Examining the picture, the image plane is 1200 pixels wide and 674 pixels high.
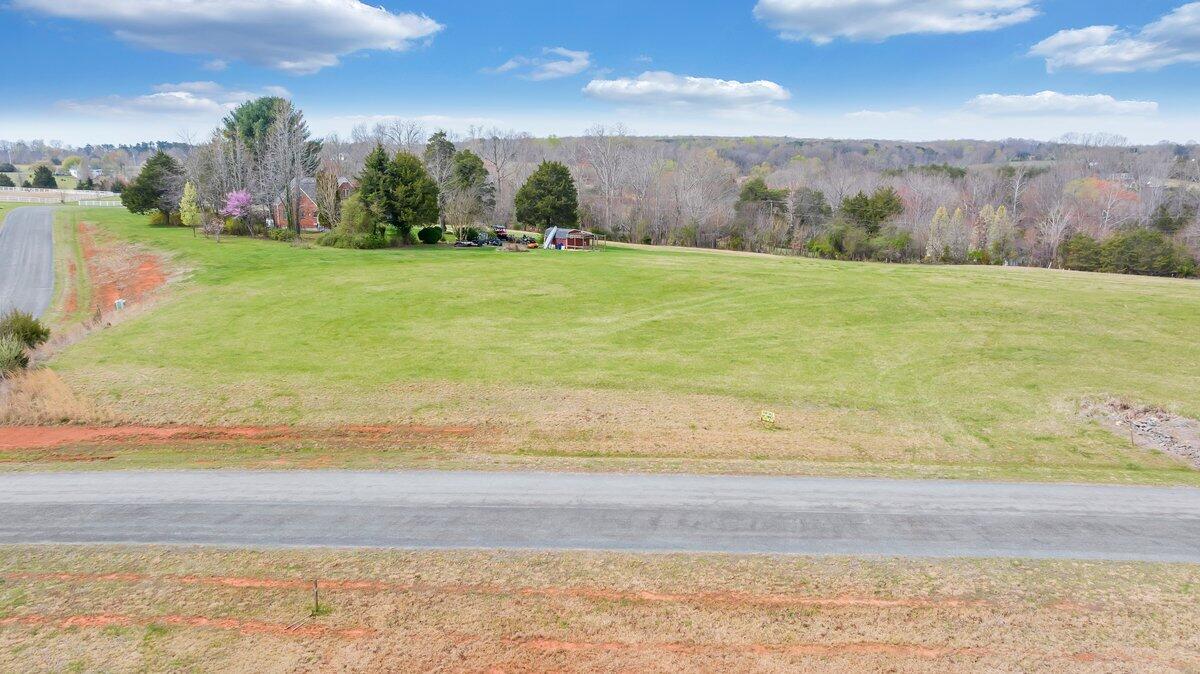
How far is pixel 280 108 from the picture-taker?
241ft

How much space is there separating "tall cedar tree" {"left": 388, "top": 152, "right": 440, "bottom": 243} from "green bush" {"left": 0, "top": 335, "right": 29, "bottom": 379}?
1274 inches

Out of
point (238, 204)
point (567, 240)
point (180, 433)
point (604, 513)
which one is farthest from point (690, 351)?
point (238, 204)

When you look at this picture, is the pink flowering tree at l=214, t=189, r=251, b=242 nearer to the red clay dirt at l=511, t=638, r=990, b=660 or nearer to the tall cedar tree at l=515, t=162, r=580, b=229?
the tall cedar tree at l=515, t=162, r=580, b=229

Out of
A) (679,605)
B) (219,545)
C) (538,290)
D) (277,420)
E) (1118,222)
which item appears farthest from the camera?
(1118,222)

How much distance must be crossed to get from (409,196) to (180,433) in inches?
1488

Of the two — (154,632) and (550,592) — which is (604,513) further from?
(154,632)

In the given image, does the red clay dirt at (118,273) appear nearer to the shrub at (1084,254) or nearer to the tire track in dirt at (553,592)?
the tire track in dirt at (553,592)

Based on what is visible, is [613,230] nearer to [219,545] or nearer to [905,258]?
[905,258]

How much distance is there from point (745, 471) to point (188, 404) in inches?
709

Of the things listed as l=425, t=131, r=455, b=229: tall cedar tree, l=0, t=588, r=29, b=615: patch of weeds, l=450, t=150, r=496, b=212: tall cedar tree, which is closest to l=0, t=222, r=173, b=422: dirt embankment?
l=0, t=588, r=29, b=615: patch of weeds

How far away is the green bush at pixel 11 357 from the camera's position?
22.1 metres

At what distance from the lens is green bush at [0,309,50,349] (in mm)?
25203

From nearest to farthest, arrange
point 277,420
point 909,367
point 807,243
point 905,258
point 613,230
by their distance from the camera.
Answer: point 277,420 → point 909,367 → point 905,258 → point 807,243 → point 613,230

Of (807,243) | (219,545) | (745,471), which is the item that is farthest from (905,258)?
(219,545)
